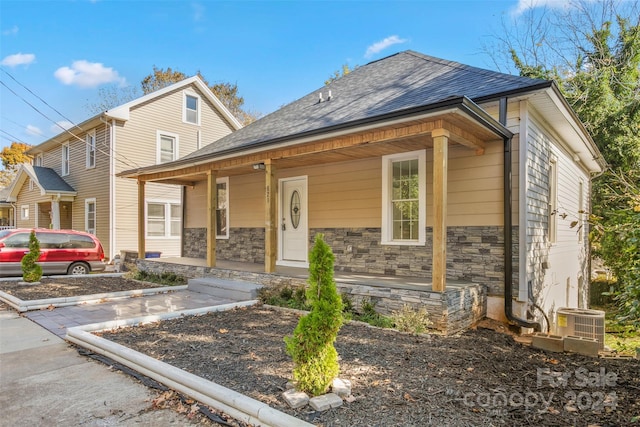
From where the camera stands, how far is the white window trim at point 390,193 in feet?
21.5

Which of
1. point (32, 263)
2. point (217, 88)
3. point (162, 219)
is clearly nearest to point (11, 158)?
point (217, 88)

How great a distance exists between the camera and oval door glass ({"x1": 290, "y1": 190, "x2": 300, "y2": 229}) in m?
8.63

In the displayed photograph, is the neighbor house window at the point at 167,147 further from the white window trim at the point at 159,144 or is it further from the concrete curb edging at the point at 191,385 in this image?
the concrete curb edging at the point at 191,385

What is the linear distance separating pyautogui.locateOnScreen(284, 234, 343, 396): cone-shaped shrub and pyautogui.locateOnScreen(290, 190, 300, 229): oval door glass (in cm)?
577

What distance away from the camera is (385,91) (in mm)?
7535

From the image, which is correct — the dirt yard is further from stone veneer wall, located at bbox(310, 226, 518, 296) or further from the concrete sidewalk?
stone veneer wall, located at bbox(310, 226, 518, 296)

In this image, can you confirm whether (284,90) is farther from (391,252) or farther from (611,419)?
(611,419)

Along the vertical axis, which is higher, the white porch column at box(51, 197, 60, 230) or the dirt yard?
the white porch column at box(51, 197, 60, 230)

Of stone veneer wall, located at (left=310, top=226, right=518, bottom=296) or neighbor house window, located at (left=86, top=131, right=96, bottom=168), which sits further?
neighbor house window, located at (left=86, top=131, right=96, bottom=168)

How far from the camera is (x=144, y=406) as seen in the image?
9.43 ft

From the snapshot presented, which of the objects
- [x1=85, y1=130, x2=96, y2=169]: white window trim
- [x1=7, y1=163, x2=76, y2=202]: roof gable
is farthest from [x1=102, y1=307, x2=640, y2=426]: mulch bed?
[x1=7, y1=163, x2=76, y2=202]: roof gable

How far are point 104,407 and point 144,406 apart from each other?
0.30 metres

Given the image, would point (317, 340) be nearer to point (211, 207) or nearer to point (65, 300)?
point (211, 207)

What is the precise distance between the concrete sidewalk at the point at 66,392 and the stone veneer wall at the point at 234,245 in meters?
5.37
